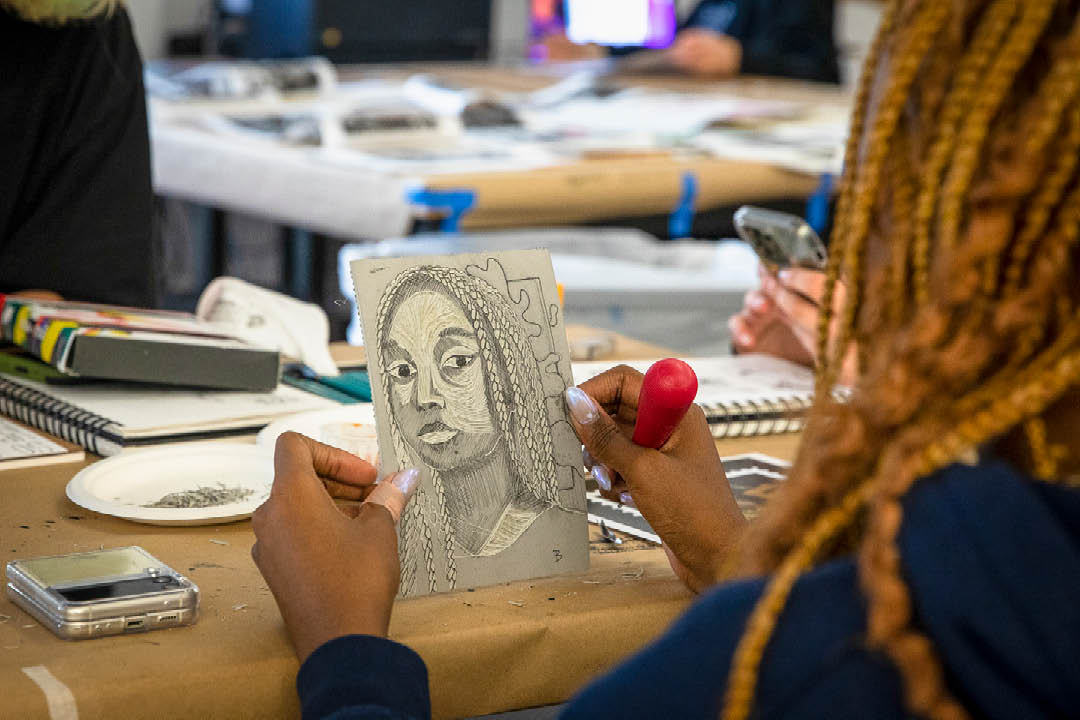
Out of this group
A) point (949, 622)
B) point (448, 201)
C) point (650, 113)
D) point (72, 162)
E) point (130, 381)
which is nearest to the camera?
point (949, 622)

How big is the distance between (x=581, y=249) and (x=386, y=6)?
2981 mm

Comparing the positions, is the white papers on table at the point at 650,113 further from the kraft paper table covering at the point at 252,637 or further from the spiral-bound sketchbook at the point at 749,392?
the kraft paper table covering at the point at 252,637

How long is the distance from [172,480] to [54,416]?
172mm

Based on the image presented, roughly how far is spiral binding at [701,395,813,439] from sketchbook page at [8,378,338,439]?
346 mm

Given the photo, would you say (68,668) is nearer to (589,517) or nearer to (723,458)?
(589,517)

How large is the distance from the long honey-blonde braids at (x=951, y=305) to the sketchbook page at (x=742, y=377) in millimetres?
732

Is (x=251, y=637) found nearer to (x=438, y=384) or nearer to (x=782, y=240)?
(x=438, y=384)

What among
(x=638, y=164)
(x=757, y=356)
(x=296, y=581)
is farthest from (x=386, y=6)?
(x=296, y=581)

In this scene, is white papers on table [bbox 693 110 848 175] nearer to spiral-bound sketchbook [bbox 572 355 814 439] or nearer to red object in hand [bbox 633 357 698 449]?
spiral-bound sketchbook [bbox 572 355 814 439]

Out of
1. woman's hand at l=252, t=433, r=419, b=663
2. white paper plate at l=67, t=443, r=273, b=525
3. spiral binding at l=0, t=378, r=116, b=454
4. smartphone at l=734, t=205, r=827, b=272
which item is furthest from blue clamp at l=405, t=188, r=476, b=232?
woman's hand at l=252, t=433, r=419, b=663

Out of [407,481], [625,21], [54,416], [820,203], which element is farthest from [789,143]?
[407,481]

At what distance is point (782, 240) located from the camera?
1.53 metres

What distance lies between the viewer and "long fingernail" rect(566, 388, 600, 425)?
3.11 feet

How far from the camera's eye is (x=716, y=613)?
555 mm
